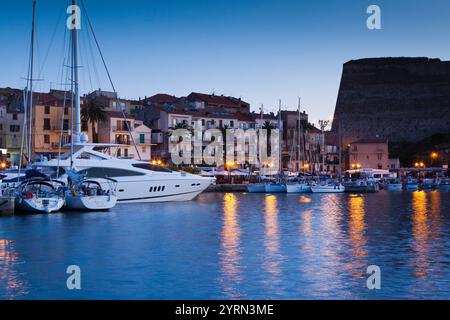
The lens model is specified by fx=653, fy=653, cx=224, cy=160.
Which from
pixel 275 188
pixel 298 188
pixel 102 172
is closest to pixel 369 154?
pixel 275 188

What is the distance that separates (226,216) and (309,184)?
30.3 metres

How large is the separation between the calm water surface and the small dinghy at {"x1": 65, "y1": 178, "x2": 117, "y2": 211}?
131cm

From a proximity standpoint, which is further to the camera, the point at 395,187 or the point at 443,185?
the point at 443,185

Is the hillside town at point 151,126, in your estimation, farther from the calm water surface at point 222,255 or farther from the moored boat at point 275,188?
the calm water surface at point 222,255

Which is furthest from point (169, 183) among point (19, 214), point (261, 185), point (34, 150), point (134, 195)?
point (34, 150)

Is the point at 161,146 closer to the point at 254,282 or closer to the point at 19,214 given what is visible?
the point at 19,214

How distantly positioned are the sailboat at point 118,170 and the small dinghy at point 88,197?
1.57 meters

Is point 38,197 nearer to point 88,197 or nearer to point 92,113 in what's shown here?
point 88,197

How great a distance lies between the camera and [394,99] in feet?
432

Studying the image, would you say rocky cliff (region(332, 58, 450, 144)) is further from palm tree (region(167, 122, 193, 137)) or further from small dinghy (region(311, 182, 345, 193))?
small dinghy (region(311, 182, 345, 193))

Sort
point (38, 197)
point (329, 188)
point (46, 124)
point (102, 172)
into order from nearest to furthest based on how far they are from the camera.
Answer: point (38, 197) → point (102, 172) → point (329, 188) → point (46, 124)

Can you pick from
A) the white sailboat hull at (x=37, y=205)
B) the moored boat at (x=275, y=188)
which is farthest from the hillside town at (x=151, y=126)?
the white sailboat hull at (x=37, y=205)

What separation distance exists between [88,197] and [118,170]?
15.5 ft

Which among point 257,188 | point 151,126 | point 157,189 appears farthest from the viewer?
point 151,126
